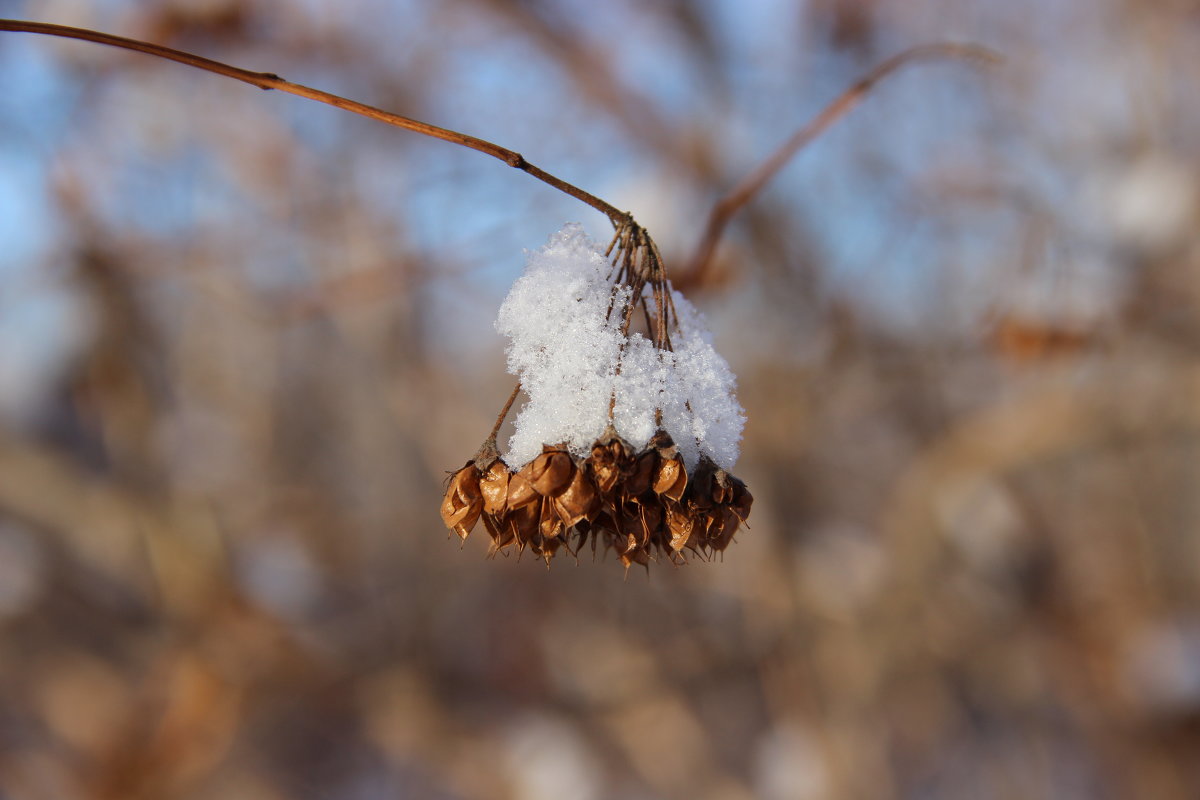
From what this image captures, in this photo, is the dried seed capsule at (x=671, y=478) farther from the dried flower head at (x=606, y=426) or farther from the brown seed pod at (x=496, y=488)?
the brown seed pod at (x=496, y=488)

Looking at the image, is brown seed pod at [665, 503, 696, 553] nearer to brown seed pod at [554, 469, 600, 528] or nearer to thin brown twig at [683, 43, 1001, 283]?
brown seed pod at [554, 469, 600, 528]

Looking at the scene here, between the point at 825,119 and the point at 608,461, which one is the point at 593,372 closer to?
the point at 608,461

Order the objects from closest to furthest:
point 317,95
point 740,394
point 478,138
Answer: point 317,95 < point 478,138 < point 740,394

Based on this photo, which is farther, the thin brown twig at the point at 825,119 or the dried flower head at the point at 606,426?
the thin brown twig at the point at 825,119

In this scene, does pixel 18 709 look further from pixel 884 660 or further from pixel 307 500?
pixel 884 660

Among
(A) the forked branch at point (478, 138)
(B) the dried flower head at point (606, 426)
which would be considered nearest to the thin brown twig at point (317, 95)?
(A) the forked branch at point (478, 138)

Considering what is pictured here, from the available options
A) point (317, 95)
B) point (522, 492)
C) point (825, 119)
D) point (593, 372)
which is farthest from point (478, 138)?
point (825, 119)

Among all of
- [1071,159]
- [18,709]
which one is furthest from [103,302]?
[18,709]

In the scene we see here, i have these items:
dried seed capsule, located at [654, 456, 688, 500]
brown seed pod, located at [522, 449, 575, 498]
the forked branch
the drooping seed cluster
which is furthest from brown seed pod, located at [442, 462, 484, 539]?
the forked branch

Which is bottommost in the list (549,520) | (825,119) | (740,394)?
(549,520)
